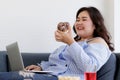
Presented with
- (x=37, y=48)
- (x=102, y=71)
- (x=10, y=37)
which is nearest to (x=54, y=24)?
(x=37, y=48)

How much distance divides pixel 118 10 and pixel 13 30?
3.19 feet

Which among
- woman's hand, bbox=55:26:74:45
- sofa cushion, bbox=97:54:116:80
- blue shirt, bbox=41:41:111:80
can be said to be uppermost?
woman's hand, bbox=55:26:74:45

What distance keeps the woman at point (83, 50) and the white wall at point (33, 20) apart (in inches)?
14.7

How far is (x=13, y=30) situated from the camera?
7.11 ft

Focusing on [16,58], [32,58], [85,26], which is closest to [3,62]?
[32,58]

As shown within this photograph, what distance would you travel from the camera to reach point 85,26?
5.85ft

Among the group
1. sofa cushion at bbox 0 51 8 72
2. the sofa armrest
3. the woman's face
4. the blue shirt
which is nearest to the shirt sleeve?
the blue shirt

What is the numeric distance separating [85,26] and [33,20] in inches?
23.6

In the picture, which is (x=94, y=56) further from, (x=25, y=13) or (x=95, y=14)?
(x=25, y=13)

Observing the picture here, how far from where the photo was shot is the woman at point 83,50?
1.50 metres

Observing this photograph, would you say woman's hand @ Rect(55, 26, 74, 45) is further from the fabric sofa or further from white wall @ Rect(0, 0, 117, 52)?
white wall @ Rect(0, 0, 117, 52)

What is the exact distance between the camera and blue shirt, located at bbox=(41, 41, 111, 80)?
1510mm

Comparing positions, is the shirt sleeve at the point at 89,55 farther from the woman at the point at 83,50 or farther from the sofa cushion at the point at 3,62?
the sofa cushion at the point at 3,62

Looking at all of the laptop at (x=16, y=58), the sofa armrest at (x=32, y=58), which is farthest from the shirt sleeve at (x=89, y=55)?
the sofa armrest at (x=32, y=58)
